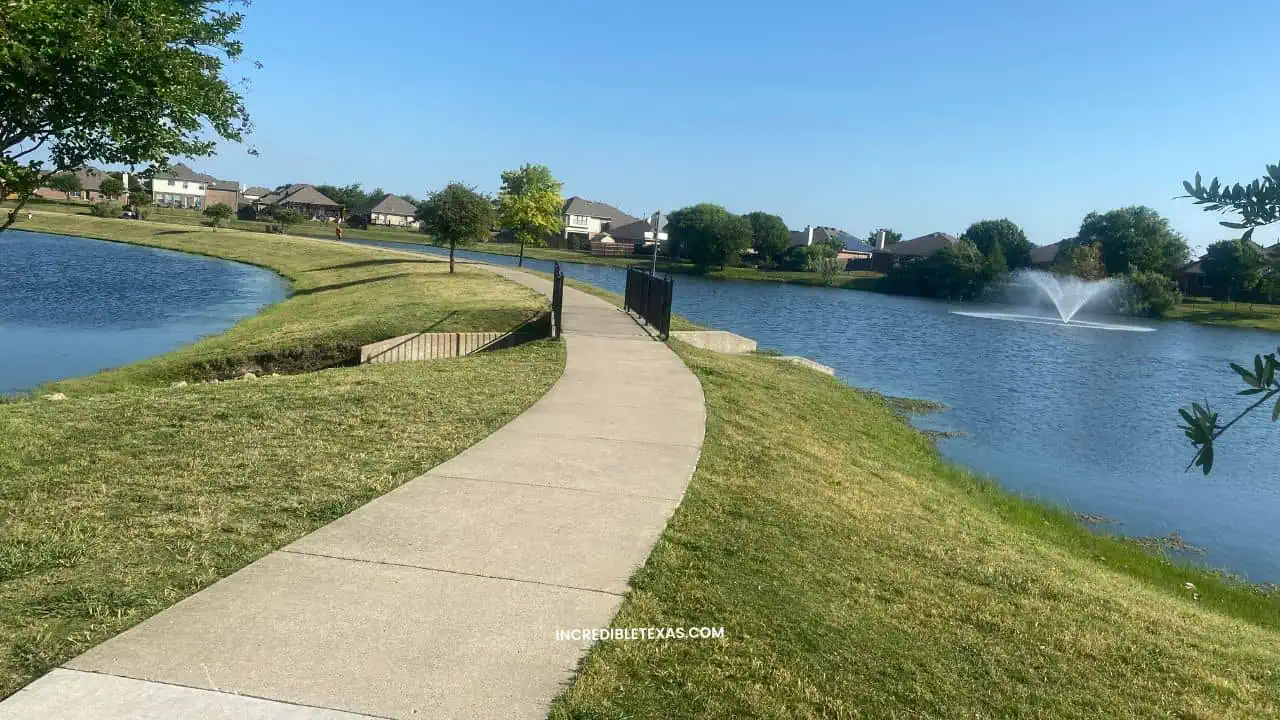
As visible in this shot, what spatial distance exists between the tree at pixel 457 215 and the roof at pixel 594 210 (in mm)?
99050

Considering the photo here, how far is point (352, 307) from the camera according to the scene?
2639 cm

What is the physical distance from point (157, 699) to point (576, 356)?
35.3ft

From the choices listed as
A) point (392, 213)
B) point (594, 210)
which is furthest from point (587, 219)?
point (392, 213)

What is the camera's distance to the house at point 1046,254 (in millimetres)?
98188

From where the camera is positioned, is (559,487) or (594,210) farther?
(594,210)

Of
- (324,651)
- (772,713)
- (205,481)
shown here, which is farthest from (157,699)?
(205,481)

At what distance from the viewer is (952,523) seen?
28.0ft

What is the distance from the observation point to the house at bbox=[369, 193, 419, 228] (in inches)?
5630

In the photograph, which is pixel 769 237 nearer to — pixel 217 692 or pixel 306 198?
pixel 306 198

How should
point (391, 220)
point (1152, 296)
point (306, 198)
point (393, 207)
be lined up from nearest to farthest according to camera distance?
point (1152, 296) → point (306, 198) → point (393, 207) → point (391, 220)

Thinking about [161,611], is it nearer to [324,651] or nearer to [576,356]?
[324,651]

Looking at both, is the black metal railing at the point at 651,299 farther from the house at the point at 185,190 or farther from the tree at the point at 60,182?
the house at the point at 185,190

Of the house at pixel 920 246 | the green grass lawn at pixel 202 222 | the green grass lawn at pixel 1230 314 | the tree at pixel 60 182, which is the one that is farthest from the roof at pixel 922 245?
the tree at pixel 60 182

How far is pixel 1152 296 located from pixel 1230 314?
6064mm
